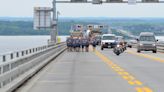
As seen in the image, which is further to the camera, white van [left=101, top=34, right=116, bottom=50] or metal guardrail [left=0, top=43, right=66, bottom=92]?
white van [left=101, top=34, right=116, bottom=50]

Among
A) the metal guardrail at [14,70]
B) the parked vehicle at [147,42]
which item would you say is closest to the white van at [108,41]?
the parked vehicle at [147,42]

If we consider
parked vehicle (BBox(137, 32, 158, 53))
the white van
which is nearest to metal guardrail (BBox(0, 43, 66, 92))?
parked vehicle (BBox(137, 32, 158, 53))

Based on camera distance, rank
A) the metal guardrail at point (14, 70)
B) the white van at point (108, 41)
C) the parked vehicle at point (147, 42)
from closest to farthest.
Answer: the metal guardrail at point (14, 70)
the parked vehicle at point (147, 42)
the white van at point (108, 41)

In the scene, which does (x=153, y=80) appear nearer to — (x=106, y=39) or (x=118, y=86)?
(x=118, y=86)

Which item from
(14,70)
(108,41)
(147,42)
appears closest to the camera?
(14,70)

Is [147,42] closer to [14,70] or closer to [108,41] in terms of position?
[108,41]

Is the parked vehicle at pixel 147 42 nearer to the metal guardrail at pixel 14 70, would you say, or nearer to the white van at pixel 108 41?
the white van at pixel 108 41

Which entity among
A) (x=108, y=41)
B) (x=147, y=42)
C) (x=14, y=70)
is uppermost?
(x=14, y=70)

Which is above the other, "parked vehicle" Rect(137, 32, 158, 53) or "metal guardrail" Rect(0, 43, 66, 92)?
"metal guardrail" Rect(0, 43, 66, 92)

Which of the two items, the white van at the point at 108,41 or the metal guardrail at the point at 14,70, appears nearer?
the metal guardrail at the point at 14,70

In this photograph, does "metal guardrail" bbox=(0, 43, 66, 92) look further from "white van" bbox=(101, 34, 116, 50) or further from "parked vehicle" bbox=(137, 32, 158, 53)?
"white van" bbox=(101, 34, 116, 50)

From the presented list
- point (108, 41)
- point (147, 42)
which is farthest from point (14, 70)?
point (108, 41)

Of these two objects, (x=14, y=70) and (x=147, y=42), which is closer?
(x=14, y=70)

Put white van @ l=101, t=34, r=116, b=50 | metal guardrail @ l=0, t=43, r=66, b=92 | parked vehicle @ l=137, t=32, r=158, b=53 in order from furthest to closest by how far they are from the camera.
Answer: white van @ l=101, t=34, r=116, b=50, parked vehicle @ l=137, t=32, r=158, b=53, metal guardrail @ l=0, t=43, r=66, b=92
